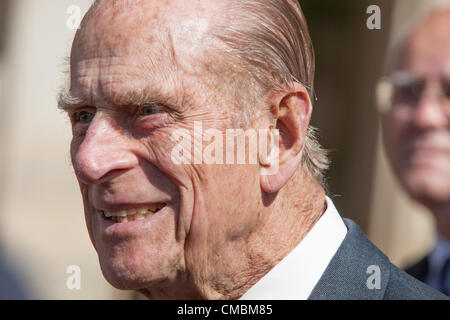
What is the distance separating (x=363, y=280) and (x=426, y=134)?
1.86 m

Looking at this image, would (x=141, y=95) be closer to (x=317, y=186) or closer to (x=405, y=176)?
(x=317, y=186)

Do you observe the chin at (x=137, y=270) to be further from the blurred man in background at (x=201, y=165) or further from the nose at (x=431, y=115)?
the nose at (x=431, y=115)

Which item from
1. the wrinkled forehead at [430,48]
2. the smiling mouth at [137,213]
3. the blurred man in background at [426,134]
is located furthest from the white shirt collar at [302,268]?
the wrinkled forehead at [430,48]

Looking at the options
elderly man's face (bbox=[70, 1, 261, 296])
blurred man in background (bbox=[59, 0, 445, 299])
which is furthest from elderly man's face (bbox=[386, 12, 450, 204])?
elderly man's face (bbox=[70, 1, 261, 296])

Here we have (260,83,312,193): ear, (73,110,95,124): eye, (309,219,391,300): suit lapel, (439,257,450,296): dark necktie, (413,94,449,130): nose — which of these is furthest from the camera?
(439,257,450,296): dark necktie

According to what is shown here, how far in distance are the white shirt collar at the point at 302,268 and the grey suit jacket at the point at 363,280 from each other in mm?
36

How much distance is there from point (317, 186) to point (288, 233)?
10.5 inches

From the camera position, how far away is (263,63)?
8.65ft

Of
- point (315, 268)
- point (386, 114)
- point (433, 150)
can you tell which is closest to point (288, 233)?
point (315, 268)

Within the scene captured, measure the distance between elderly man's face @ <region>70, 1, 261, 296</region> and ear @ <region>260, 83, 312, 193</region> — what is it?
0.17 ft

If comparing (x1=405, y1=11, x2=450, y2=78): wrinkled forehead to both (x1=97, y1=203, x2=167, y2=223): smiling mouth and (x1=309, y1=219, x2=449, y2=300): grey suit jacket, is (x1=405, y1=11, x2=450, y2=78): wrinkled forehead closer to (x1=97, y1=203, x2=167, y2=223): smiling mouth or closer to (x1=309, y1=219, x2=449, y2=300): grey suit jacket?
(x1=309, y1=219, x2=449, y2=300): grey suit jacket

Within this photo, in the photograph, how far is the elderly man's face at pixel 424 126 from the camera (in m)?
4.20

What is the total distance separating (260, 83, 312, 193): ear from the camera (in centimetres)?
264

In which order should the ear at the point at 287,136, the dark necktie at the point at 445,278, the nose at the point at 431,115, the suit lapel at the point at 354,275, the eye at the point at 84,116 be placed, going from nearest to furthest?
the suit lapel at the point at 354,275 → the ear at the point at 287,136 → the eye at the point at 84,116 → the nose at the point at 431,115 → the dark necktie at the point at 445,278
